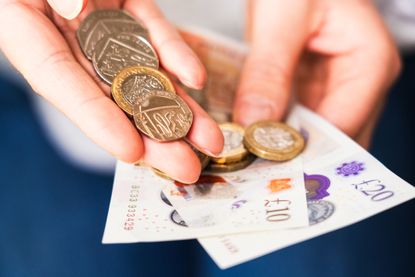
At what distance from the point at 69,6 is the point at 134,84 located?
0.19 metres

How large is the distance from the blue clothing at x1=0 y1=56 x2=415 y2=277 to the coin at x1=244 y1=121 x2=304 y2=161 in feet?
0.90

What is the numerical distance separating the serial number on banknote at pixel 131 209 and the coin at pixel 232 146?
0.17m

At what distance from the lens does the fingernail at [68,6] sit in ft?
3.05

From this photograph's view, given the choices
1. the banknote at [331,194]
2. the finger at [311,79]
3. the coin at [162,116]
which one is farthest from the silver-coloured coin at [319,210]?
the finger at [311,79]

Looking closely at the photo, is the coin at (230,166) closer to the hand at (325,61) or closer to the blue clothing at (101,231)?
the hand at (325,61)

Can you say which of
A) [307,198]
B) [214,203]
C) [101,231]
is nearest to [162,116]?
[214,203]

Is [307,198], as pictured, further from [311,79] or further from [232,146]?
[311,79]

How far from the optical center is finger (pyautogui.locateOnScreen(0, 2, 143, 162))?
826 millimetres

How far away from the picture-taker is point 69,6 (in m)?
0.93

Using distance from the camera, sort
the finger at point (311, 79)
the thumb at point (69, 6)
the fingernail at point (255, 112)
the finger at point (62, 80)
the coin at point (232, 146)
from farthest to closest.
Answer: the finger at point (311, 79) < the fingernail at point (255, 112) < the coin at point (232, 146) < the thumb at point (69, 6) < the finger at point (62, 80)

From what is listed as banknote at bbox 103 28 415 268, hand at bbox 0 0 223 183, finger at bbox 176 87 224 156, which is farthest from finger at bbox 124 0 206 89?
banknote at bbox 103 28 415 268

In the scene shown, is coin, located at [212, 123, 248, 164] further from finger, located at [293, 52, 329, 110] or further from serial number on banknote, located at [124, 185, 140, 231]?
finger, located at [293, 52, 329, 110]

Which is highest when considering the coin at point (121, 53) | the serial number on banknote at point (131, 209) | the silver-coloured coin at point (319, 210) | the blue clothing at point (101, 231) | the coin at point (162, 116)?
the coin at point (121, 53)

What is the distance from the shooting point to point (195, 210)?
0.94 metres
